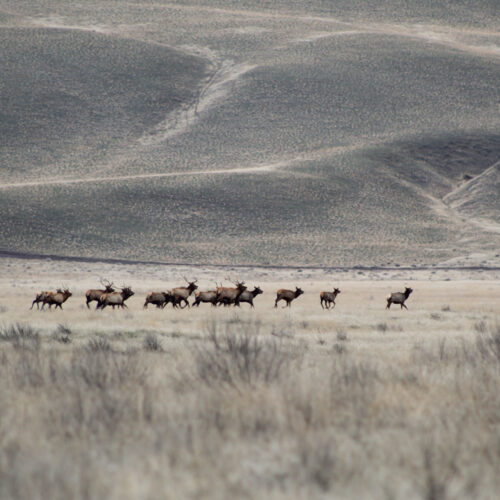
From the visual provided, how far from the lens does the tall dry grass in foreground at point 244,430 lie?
5.11m

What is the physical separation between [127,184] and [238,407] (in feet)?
262

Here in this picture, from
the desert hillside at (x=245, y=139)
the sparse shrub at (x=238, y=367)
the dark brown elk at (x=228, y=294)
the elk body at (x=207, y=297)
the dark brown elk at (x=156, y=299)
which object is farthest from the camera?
the desert hillside at (x=245, y=139)

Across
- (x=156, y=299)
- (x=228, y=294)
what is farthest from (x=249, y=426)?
(x=228, y=294)

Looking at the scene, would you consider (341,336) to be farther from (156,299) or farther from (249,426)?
(156,299)

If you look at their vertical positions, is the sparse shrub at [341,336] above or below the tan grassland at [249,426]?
above

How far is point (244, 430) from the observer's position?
6.54 m

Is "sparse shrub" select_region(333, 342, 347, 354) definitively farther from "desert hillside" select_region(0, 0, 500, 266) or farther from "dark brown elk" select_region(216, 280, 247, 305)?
"desert hillside" select_region(0, 0, 500, 266)

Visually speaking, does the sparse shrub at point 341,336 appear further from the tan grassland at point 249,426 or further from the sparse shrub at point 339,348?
the tan grassland at point 249,426

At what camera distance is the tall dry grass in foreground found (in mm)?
5113

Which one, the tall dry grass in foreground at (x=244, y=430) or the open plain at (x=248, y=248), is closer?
the tall dry grass in foreground at (x=244, y=430)

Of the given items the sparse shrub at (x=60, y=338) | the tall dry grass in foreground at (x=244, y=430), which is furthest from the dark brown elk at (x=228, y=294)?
the tall dry grass in foreground at (x=244, y=430)

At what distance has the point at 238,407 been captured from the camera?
706cm

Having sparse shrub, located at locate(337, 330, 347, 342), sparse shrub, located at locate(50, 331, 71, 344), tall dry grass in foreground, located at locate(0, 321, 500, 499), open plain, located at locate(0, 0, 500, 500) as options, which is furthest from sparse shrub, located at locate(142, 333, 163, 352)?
sparse shrub, located at locate(337, 330, 347, 342)

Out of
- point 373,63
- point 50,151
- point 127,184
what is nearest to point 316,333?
point 127,184
